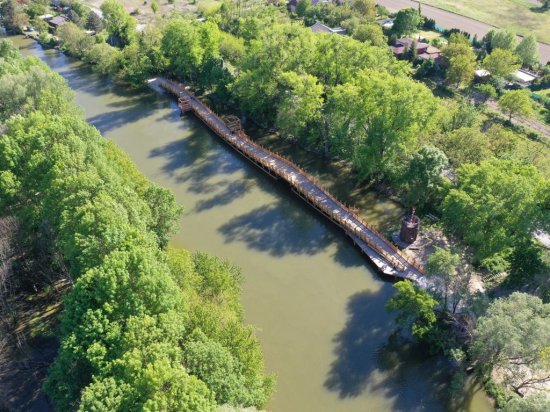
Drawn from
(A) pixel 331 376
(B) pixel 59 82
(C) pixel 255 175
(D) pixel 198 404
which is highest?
(B) pixel 59 82

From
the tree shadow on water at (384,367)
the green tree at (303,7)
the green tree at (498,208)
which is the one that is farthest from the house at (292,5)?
the tree shadow on water at (384,367)

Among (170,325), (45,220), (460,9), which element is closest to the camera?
(170,325)

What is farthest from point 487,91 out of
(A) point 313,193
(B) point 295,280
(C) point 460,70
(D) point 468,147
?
(B) point 295,280

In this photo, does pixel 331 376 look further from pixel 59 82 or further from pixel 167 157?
pixel 59 82

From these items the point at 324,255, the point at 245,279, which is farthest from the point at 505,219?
Answer: the point at 245,279

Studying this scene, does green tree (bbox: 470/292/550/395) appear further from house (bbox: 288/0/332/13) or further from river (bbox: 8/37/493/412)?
house (bbox: 288/0/332/13)

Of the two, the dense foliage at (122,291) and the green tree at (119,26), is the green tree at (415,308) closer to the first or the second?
the dense foliage at (122,291)

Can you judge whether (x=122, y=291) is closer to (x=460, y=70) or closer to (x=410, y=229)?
(x=410, y=229)
